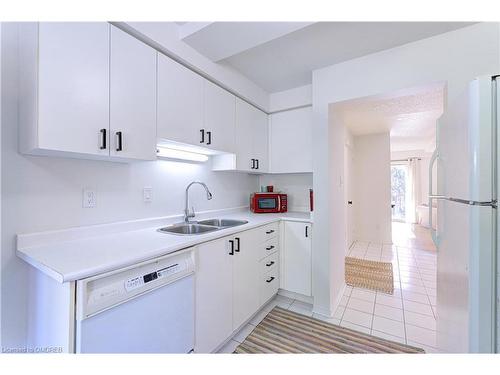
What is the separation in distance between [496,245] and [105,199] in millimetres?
2045

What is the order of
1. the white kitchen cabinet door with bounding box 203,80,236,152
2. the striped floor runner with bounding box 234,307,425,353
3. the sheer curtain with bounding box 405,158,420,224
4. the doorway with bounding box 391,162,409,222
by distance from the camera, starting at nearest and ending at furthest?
the striped floor runner with bounding box 234,307,425,353
the white kitchen cabinet door with bounding box 203,80,236,152
the sheer curtain with bounding box 405,158,420,224
the doorway with bounding box 391,162,409,222

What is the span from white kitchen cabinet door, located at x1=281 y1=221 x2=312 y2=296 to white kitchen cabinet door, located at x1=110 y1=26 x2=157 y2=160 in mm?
1497

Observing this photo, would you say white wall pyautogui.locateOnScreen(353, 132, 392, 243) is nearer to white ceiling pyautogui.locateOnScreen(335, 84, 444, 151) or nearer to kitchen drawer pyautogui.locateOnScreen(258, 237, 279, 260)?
white ceiling pyautogui.locateOnScreen(335, 84, 444, 151)

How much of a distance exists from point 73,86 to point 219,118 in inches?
44.1

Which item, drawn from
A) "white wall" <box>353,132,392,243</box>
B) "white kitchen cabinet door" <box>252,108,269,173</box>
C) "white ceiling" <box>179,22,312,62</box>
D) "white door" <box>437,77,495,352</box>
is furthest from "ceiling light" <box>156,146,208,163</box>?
"white wall" <box>353,132,392,243</box>

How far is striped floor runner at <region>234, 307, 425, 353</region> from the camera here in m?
1.60

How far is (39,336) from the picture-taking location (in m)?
1.07

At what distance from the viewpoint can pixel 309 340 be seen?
1713 mm

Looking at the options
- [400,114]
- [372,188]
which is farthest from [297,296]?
[372,188]

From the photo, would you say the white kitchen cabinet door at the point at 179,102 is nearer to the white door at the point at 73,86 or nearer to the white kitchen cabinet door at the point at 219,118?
the white kitchen cabinet door at the point at 219,118

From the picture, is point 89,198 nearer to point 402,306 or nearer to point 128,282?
point 128,282

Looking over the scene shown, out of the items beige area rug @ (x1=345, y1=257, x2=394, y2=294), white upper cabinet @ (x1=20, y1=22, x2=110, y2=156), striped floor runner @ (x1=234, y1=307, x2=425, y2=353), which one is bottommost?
striped floor runner @ (x1=234, y1=307, x2=425, y2=353)
